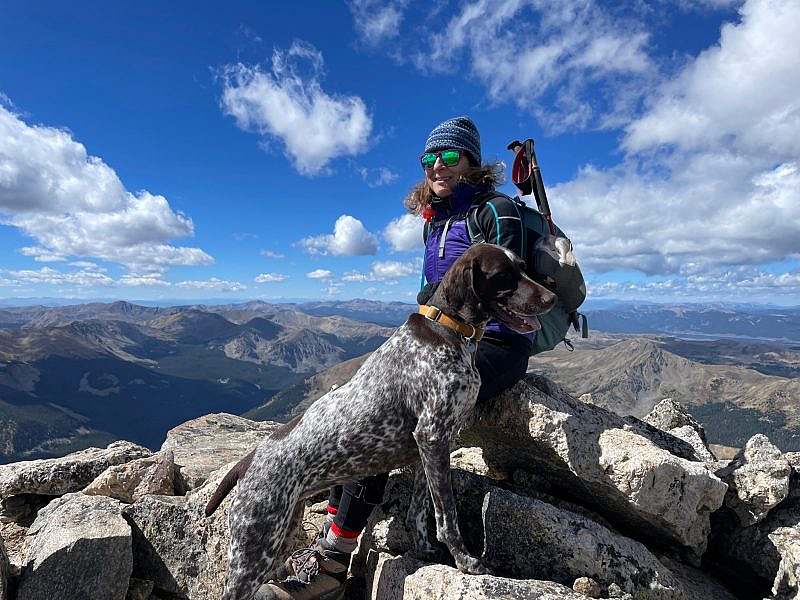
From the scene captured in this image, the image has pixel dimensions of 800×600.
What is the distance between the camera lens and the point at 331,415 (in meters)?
6.74

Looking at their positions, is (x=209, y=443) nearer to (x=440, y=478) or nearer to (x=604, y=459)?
(x=440, y=478)

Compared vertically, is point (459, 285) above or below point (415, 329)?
above

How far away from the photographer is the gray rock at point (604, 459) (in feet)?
22.8

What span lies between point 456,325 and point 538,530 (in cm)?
322

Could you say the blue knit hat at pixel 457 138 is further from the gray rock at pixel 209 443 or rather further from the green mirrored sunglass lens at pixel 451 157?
the gray rock at pixel 209 443

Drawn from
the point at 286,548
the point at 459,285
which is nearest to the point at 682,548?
the point at 459,285

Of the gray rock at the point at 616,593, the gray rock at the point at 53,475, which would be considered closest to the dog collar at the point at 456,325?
the gray rock at the point at 616,593

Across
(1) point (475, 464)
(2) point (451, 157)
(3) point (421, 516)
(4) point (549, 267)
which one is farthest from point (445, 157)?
(1) point (475, 464)

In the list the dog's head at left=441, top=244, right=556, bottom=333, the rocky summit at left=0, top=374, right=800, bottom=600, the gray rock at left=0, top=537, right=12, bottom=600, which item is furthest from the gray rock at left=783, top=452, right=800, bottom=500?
the gray rock at left=0, top=537, right=12, bottom=600

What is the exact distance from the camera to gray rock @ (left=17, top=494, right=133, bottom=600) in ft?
20.7

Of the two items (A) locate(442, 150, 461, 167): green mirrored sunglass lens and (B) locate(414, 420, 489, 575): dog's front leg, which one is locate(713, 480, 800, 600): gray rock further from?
(A) locate(442, 150, 461, 167): green mirrored sunglass lens

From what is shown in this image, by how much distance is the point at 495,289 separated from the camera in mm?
6797

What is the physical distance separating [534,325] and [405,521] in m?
3.90

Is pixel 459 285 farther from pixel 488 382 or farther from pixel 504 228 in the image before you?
pixel 488 382
